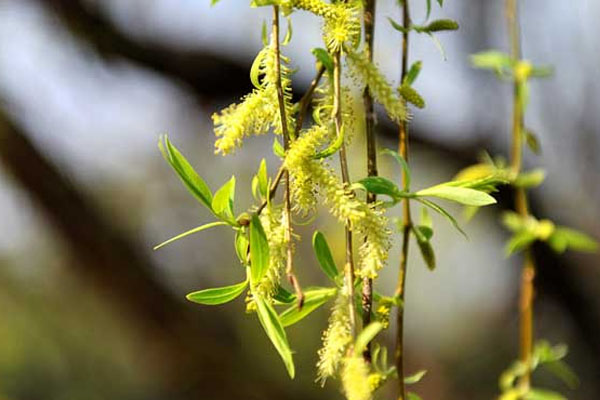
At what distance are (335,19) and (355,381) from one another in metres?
0.12

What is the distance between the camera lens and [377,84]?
25 centimetres

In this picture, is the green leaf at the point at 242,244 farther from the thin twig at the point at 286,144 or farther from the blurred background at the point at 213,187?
the blurred background at the point at 213,187

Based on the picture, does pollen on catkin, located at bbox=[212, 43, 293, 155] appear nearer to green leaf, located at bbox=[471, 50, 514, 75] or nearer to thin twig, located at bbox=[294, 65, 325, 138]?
thin twig, located at bbox=[294, 65, 325, 138]

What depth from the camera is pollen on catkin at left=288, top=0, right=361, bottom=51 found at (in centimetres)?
24

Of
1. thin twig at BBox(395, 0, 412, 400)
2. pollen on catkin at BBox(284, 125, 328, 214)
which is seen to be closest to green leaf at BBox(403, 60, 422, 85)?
thin twig at BBox(395, 0, 412, 400)

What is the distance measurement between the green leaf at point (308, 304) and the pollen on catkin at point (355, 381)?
0.06m

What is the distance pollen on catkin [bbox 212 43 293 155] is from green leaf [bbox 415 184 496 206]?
0.06 metres

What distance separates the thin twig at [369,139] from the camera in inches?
10.2

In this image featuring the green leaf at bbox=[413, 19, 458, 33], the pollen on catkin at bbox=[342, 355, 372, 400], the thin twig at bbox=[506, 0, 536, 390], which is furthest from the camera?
the thin twig at bbox=[506, 0, 536, 390]

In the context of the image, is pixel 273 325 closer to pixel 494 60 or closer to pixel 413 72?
pixel 413 72

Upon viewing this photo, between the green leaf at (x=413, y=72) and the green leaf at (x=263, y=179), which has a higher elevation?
the green leaf at (x=413, y=72)

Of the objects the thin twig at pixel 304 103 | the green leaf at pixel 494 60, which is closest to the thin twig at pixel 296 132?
the thin twig at pixel 304 103

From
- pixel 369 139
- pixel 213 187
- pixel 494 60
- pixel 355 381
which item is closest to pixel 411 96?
pixel 369 139

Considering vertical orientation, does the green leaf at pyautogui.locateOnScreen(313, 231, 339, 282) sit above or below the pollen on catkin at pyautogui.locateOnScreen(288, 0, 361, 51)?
below
